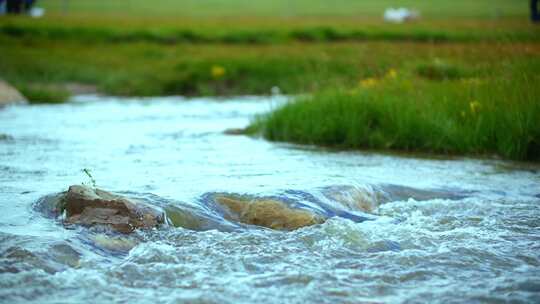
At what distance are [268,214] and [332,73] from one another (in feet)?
45.2

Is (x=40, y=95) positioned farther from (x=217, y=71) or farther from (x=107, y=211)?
(x=107, y=211)

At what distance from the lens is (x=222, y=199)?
24.1ft

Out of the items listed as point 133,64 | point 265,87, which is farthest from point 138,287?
point 133,64

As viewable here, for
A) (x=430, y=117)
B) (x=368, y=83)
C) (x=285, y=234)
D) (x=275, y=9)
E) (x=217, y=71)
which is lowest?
(x=285, y=234)

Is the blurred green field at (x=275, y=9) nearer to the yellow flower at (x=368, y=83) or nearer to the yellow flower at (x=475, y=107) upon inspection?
the yellow flower at (x=368, y=83)

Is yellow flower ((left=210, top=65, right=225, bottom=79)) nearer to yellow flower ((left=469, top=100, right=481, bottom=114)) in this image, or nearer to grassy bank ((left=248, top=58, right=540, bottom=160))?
grassy bank ((left=248, top=58, right=540, bottom=160))

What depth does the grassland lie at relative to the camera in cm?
1112

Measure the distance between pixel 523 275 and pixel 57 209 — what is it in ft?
12.2

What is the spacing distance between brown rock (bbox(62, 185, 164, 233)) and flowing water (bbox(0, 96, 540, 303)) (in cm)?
12

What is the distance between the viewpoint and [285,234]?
651 cm

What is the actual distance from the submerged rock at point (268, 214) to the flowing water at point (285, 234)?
15cm

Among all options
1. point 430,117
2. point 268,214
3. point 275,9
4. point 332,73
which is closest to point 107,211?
point 268,214

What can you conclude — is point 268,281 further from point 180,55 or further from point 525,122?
point 180,55

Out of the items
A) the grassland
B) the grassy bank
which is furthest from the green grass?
the grassy bank
